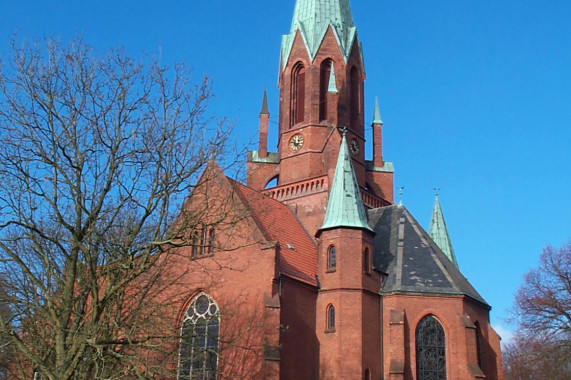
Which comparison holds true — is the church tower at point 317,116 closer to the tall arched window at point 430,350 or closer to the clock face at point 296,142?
the clock face at point 296,142

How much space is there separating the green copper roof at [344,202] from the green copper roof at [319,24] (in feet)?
34.2

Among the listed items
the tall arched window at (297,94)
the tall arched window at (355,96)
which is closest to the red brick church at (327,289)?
the tall arched window at (297,94)

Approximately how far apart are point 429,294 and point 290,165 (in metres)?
11.8

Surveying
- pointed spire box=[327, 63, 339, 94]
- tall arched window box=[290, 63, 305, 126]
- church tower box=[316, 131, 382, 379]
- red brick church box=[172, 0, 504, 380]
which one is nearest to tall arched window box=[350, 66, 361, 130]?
red brick church box=[172, 0, 504, 380]

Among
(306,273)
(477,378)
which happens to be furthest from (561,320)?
(306,273)

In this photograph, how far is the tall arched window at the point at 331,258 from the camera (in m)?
31.2

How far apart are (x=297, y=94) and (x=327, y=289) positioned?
1492cm

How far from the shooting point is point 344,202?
105 feet

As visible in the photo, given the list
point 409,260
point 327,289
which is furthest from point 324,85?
point 327,289

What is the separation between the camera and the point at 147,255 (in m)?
16.6

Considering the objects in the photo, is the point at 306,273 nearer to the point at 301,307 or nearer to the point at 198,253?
the point at 301,307

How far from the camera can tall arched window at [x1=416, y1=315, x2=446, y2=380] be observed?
30562 millimetres

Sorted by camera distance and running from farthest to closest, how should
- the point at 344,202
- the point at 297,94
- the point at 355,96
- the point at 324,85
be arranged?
the point at 355,96 → the point at 297,94 → the point at 324,85 → the point at 344,202

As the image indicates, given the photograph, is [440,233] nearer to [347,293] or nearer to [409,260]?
[409,260]
